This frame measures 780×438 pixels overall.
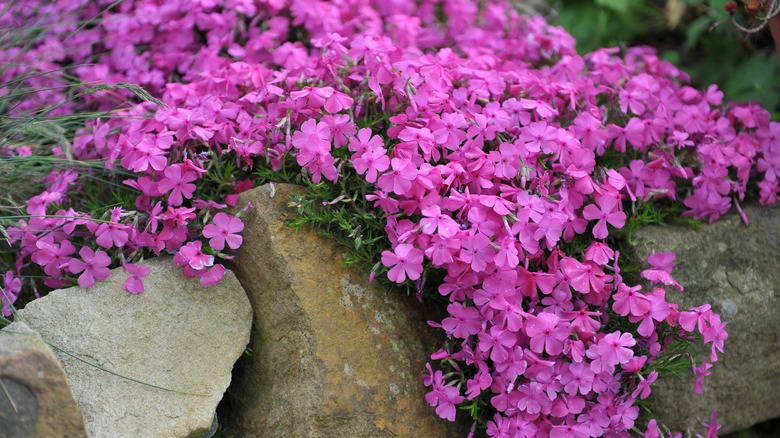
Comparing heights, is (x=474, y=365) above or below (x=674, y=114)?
below

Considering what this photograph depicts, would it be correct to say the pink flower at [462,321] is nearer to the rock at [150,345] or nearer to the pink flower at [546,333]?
the pink flower at [546,333]

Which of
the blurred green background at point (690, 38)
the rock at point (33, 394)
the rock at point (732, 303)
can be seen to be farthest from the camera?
the blurred green background at point (690, 38)

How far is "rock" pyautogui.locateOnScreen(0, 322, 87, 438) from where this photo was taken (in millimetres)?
1802

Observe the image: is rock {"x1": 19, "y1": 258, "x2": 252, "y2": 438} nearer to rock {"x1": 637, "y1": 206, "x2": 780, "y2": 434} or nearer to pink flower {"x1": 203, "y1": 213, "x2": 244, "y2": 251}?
pink flower {"x1": 203, "y1": 213, "x2": 244, "y2": 251}

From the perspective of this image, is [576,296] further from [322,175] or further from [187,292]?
[187,292]

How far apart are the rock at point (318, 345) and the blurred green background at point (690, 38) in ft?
6.25

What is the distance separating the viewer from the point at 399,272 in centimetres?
208

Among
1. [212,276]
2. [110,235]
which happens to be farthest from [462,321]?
[110,235]

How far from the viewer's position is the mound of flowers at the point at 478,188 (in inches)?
83.0

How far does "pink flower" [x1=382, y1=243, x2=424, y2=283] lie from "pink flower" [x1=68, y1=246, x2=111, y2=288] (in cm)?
79

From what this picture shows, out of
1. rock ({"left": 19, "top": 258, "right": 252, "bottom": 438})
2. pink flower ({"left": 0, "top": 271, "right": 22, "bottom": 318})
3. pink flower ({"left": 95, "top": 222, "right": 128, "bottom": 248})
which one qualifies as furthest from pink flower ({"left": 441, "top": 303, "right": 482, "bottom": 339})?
pink flower ({"left": 0, "top": 271, "right": 22, "bottom": 318})

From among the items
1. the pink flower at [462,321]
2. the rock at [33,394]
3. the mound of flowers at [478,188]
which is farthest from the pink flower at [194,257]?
the pink flower at [462,321]

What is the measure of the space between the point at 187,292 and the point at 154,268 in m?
0.12

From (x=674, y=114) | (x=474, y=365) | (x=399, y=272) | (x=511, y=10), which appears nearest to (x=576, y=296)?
(x=474, y=365)
